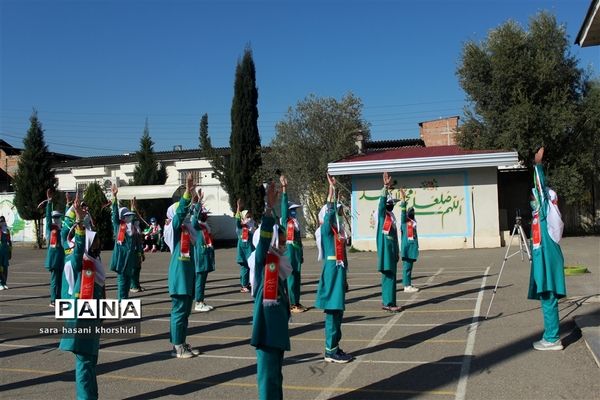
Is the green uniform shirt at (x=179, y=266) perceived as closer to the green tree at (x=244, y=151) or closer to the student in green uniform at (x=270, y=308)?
the student in green uniform at (x=270, y=308)

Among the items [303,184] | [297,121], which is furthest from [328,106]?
[303,184]

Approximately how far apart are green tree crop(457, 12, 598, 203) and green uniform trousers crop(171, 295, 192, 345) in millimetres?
21275

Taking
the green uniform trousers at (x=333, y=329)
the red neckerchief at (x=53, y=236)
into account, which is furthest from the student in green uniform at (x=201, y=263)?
the green uniform trousers at (x=333, y=329)

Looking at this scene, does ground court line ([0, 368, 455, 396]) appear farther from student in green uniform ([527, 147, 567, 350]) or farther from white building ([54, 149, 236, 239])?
white building ([54, 149, 236, 239])

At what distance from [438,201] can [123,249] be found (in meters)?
15.0

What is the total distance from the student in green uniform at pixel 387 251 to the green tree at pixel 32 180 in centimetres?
2941

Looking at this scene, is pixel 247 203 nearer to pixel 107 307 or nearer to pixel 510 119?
pixel 510 119

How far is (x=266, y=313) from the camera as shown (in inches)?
191

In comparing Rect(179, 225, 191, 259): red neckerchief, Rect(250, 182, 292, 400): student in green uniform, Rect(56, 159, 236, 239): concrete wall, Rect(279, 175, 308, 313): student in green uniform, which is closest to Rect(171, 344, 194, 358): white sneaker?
Rect(179, 225, 191, 259): red neckerchief

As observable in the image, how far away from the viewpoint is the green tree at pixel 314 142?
29422 mm

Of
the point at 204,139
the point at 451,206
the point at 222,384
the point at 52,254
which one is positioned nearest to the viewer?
the point at 222,384

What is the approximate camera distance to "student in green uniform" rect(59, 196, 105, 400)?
17.2 ft

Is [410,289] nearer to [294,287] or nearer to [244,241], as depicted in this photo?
[294,287]

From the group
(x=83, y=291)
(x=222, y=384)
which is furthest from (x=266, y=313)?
(x=83, y=291)
